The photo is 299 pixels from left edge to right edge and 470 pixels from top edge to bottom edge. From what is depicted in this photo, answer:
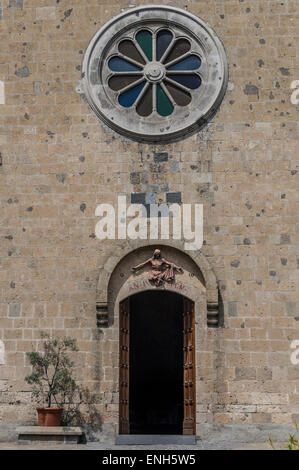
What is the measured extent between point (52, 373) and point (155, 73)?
5821mm

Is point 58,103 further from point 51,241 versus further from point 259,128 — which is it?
point 259,128

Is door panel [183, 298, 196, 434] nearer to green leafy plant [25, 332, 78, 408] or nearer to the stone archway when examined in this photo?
the stone archway

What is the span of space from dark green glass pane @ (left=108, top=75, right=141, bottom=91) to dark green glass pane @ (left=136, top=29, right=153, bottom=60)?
1.62ft

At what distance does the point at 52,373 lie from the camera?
53.2 ft

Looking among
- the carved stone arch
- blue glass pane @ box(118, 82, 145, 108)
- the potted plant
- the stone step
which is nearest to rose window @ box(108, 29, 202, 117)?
blue glass pane @ box(118, 82, 145, 108)

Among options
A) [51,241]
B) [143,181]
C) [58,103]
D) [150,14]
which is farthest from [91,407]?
[150,14]

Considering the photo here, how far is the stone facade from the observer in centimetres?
1617

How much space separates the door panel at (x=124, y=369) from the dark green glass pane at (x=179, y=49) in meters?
4.67

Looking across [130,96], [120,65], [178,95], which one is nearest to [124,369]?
[130,96]

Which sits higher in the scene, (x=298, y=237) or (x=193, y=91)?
(x=193, y=91)

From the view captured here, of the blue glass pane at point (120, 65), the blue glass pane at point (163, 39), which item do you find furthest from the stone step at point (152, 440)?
the blue glass pane at point (163, 39)

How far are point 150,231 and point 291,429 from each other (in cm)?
423

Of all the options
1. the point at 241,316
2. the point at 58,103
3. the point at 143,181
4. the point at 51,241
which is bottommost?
the point at 241,316

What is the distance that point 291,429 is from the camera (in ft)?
52.1
